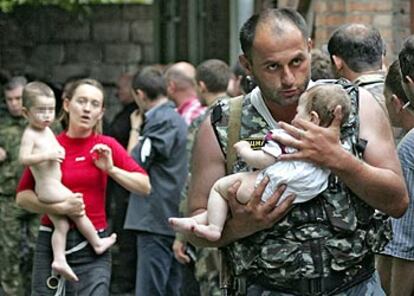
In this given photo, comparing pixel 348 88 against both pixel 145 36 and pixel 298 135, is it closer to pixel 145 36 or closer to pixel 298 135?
pixel 298 135

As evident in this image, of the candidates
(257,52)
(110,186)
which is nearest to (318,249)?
(257,52)

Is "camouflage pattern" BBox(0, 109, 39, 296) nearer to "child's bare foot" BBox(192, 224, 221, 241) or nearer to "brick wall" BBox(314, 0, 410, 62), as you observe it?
"brick wall" BBox(314, 0, 410, 62)

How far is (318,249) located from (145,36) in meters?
10.1

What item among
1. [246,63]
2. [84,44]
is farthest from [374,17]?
[84,44]

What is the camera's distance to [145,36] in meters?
14.9

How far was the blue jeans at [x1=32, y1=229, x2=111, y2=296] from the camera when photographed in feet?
26.4

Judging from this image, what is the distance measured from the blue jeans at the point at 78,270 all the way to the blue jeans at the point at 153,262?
2348mm

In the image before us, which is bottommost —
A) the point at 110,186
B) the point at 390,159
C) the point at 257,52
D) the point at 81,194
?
the point at 110,186

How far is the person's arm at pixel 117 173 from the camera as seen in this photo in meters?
8.04

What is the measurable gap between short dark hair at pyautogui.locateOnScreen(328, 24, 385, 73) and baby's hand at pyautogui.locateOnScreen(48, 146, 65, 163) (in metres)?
1.83

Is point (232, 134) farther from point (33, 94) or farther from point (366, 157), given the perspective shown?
point (33, 94)

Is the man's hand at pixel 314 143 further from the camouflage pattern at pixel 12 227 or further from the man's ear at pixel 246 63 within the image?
the camouflage pattern at pixel 12 227

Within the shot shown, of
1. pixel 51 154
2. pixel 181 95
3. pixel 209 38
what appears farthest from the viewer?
pixel 209 38

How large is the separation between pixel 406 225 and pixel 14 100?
21.1 feet
